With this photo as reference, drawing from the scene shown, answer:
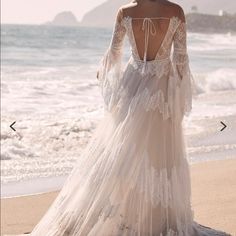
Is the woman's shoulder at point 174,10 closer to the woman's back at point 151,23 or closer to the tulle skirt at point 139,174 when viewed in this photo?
the woman's back at point 151,23

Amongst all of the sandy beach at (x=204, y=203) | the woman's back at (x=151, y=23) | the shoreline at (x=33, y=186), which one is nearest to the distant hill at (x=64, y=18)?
the shoreline at (x=33, y=186)

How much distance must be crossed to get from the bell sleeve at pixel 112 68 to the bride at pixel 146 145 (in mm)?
12

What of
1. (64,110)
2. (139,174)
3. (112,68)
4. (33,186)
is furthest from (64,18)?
(139,174)

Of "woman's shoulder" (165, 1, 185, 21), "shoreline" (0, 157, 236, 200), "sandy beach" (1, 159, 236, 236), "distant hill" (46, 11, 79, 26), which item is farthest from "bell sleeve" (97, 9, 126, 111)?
"distant hill" (46, 11, 79, 26)

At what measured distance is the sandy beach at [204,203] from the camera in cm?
356

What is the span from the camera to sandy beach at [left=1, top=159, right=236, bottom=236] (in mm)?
3558

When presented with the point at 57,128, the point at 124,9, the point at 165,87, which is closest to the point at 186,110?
the point at 165,87

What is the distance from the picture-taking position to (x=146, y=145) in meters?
2.87

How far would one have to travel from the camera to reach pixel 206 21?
41.6 ft

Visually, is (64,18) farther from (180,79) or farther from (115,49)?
(180,79)

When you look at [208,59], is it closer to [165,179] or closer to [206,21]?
[206,21]

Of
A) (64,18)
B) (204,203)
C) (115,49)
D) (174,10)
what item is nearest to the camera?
(174,10)

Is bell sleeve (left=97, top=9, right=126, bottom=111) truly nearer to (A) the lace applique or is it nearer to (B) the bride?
(B) the bride

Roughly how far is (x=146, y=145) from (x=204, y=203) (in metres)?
1.19
